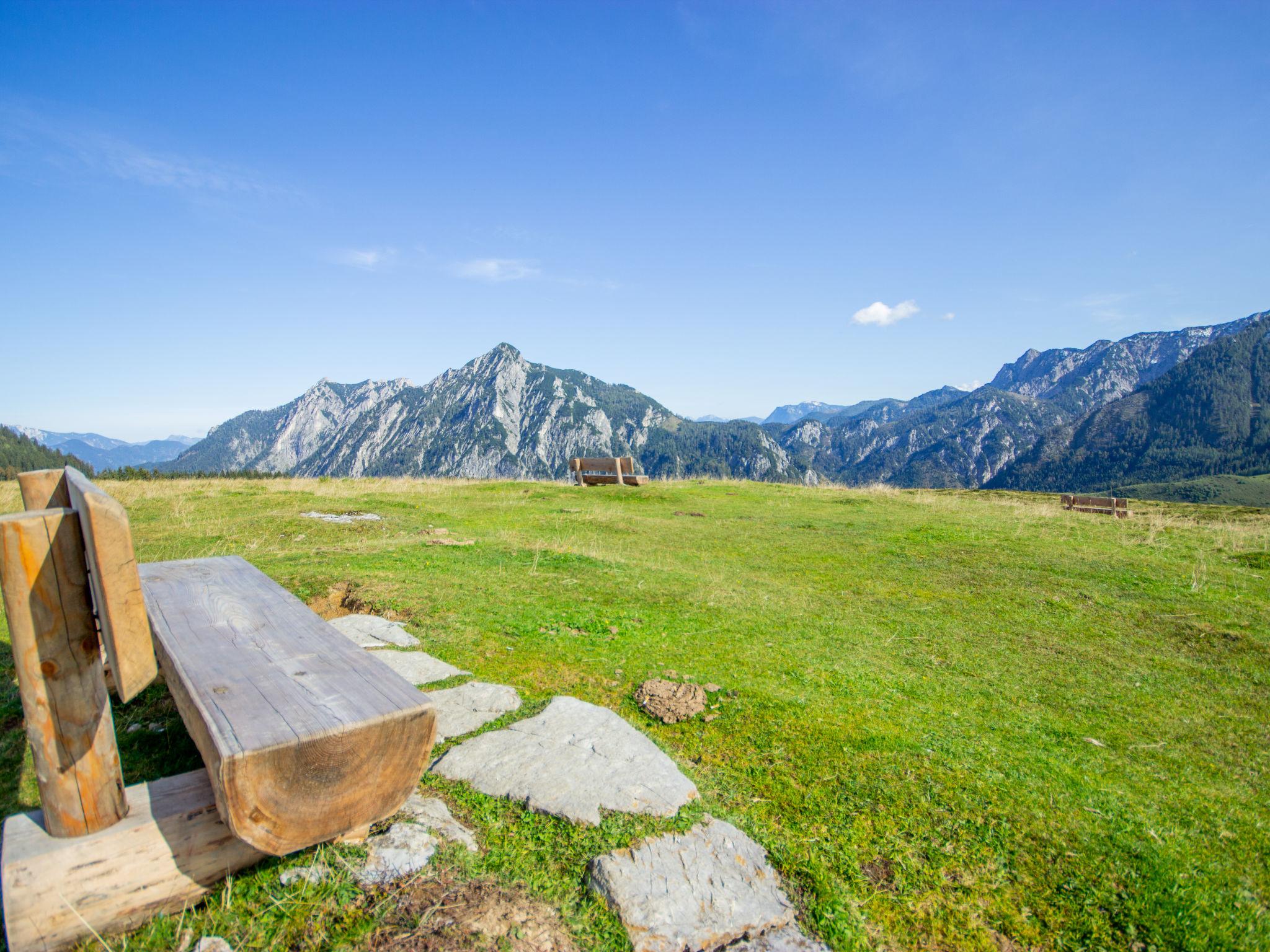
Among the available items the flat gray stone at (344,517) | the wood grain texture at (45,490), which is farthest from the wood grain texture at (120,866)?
the flat gray stone at (344,517)

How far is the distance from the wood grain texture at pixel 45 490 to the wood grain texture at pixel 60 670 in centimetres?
81

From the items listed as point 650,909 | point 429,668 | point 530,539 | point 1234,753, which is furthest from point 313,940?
point 530,539

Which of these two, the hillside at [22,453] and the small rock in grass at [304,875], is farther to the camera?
the hillside at [22,453]

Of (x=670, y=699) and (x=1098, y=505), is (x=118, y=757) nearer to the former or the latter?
(x=670, y=699)

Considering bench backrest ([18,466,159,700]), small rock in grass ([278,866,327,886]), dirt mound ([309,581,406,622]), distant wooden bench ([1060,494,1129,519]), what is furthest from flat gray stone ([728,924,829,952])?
distant wooden bench ([1060,494,1129,519])

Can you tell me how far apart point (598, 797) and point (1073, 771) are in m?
4.21

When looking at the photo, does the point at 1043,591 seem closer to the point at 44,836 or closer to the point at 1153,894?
the point at 1153,894

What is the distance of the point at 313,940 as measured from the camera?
2.70m

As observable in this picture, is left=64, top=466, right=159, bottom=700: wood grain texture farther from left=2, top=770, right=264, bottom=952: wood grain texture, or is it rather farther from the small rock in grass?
the small rock in grass

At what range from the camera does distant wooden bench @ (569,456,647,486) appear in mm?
25281

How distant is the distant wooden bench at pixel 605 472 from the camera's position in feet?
82.9

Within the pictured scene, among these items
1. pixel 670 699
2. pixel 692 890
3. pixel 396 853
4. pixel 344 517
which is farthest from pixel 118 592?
pixel 344 517

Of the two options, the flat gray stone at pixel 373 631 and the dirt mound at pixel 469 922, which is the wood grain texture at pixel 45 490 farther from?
the flat gray stone at pixel 373 631

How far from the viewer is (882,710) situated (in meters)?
6.02
